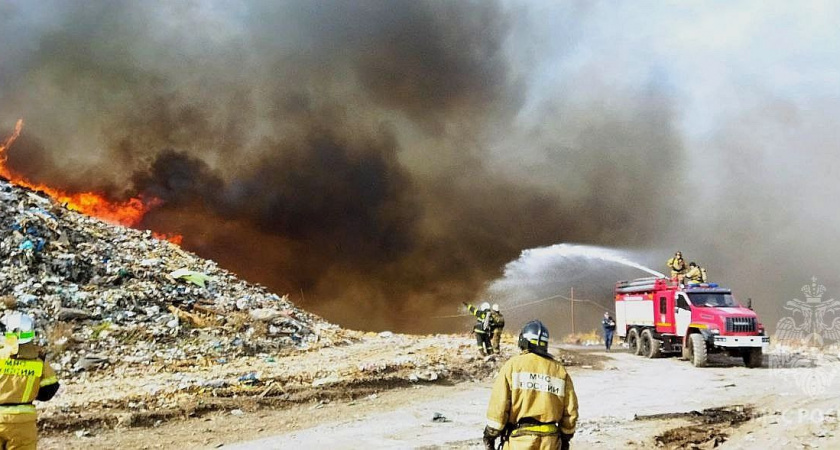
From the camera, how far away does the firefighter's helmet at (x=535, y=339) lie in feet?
13.6

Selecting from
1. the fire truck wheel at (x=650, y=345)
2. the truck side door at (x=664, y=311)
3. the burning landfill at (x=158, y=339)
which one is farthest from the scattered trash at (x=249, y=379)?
the fire truck wheel at (x=650, y=345)

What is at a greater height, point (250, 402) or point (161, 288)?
point (161, 288)

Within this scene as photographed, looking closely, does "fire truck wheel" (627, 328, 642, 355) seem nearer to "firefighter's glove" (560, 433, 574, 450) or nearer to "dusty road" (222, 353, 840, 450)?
"dusty road" (222, 353, 840, 450)

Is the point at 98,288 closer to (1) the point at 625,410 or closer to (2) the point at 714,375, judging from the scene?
(1) the point at 625,410

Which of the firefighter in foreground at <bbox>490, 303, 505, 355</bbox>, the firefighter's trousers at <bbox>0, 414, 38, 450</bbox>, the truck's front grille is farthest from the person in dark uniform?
the firefighter's trousers at <bbox>0, 414, 38, 450</bbox>

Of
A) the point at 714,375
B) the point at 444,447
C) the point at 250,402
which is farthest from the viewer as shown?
the point at 714,375

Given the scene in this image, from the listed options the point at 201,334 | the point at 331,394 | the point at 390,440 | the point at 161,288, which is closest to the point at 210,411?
the point at 331,394

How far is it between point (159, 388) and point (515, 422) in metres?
8.33

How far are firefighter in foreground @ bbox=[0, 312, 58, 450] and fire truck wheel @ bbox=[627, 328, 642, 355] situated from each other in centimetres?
1688

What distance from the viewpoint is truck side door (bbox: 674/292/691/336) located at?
630 inches

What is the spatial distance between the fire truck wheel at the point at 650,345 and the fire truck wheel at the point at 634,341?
224 millimetres

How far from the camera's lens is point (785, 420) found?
344 inches

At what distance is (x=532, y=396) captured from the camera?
4.04 m

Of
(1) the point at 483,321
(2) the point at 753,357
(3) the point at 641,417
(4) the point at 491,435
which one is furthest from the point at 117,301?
(2) the point at 753,357
